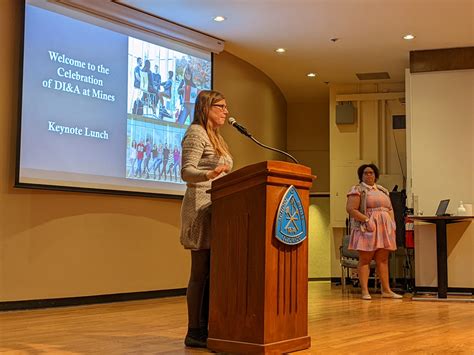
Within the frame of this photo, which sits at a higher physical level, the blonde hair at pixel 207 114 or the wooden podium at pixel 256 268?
the blonde hair at pixel 207 114

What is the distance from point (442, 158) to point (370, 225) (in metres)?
1.65

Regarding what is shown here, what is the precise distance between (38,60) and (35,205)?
4.03 feet

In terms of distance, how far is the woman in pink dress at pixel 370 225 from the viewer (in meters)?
6.36

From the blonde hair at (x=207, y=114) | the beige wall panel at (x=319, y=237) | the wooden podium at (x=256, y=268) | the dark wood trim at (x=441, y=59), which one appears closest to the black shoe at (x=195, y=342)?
the wooden podium at (x=256, y=268)

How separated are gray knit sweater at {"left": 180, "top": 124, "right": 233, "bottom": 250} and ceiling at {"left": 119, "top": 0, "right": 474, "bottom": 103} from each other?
3.29 meters

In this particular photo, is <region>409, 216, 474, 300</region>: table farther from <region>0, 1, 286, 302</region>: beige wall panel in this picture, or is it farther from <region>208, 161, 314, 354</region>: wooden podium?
<region>208, 161, 314, 354</region>: wooden podium

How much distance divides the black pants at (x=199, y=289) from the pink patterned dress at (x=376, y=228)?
3612mm

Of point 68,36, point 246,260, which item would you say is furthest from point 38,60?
point 246,260

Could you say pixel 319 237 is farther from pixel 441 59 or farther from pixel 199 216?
pixel 199 216

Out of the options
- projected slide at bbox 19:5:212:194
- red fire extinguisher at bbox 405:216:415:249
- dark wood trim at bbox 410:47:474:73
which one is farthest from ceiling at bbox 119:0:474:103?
red fire extinguisher at bbox 405:216:415:249

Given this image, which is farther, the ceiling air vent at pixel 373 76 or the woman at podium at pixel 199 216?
the ceiling air vent at pixel 373 76

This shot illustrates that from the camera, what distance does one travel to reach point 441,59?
7.48 meters

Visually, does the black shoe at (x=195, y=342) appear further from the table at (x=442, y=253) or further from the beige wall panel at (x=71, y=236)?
the table at (x=442, y=253)

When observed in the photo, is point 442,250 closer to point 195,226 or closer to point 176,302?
point 176,302
